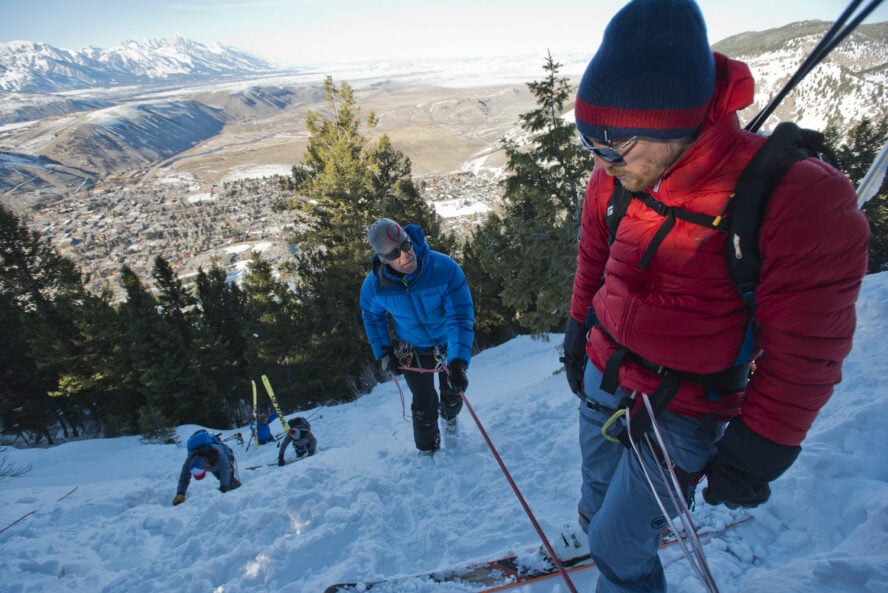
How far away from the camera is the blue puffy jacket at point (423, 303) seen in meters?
3.90

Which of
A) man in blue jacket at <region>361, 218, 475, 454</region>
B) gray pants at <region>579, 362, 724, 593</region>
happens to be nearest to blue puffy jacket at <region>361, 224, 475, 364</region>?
man in blue jacket at <region>361, 218, 475, 454</region>

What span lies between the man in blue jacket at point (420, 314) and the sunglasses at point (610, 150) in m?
2.19

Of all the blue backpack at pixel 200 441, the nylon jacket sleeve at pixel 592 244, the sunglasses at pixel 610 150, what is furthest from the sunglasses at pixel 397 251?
the blue backpack at pixel 200 441

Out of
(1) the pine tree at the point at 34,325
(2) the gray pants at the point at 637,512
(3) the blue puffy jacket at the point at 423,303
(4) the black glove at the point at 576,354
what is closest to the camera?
(2) the gray pants at the point at 637,512

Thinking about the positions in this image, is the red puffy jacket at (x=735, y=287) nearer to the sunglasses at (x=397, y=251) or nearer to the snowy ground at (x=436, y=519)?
the snowy ground at (x=436, y=519)

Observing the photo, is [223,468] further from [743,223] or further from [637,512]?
[743,223]

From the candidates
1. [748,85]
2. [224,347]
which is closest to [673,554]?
[748,85]

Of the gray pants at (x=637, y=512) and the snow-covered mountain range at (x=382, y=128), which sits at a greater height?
the snow-covered mountain range at (x=382, y=128)

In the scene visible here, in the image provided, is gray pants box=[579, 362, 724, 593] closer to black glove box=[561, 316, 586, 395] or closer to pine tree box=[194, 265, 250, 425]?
black glove box=[561, 316, 586, 395]

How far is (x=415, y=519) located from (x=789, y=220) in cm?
374

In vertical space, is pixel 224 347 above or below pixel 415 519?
below

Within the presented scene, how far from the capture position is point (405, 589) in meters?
3.03

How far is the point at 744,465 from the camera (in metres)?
1.57

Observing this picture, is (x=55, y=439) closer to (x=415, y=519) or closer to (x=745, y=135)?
(x=415, y=519)
